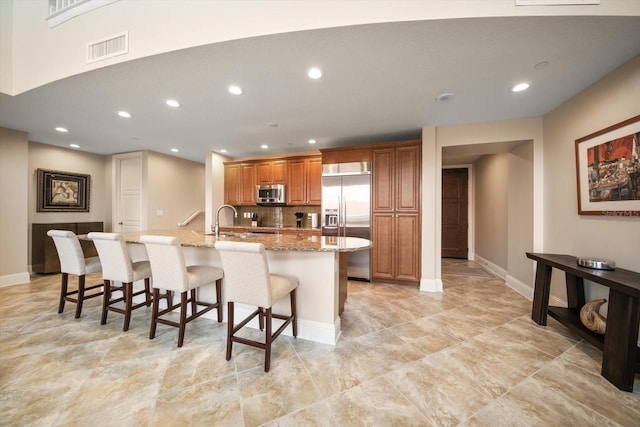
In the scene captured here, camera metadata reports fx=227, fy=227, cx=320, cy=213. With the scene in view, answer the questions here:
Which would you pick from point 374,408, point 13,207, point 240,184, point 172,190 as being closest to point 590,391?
point 374,408

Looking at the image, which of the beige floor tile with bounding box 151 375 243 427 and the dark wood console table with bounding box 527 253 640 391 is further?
the dark wood console table with bounding box 527 253 640 391

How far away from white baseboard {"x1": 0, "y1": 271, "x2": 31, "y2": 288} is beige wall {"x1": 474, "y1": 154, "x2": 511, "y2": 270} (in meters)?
8.06

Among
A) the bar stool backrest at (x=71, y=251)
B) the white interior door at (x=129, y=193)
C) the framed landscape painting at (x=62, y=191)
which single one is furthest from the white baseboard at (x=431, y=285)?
the framed landscape painting at (x=62, y=191)

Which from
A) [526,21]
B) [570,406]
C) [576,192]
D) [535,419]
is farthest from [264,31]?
[576,192]

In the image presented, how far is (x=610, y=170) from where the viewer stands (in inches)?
81.2

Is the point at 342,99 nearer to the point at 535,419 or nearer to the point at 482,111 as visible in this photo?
the point at 482,111

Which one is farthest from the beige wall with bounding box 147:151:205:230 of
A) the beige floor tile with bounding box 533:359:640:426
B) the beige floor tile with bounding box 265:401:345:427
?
the beige floor tile with bounding box 533:359:640:426

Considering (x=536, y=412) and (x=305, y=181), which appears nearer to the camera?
(x=536, y=412)

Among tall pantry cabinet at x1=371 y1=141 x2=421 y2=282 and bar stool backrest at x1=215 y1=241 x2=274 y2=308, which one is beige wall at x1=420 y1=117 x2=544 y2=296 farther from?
bar stool backrest at x1=215 y1=241 x2=274 y2=308

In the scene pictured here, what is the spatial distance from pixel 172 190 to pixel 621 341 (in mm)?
6956

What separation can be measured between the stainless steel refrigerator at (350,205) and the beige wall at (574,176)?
2.31 m

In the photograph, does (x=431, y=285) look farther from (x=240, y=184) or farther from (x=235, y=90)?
(x=240, y=184)

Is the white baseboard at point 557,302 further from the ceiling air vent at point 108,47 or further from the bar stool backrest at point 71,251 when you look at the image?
the bar stool backrest at point 71,251

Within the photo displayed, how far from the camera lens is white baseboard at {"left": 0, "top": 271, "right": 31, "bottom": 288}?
351cm
